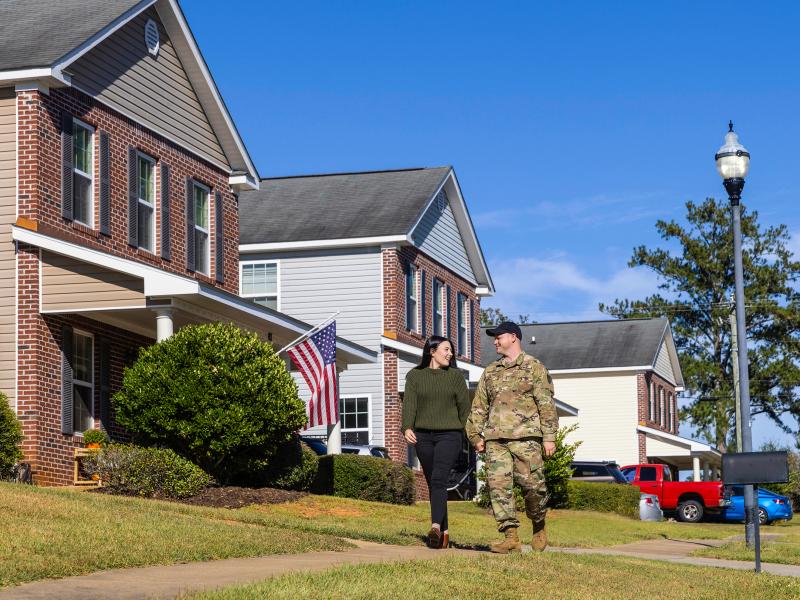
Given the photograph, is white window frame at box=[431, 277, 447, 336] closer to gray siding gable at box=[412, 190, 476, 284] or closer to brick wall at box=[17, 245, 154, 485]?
gray siding gable at box=[412, 190, 476, 284]

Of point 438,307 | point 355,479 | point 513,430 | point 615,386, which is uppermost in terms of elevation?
point 438,307

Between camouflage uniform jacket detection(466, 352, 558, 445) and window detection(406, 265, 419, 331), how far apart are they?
21404mm

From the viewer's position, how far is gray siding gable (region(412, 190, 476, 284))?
113ft

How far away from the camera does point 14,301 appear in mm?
19391

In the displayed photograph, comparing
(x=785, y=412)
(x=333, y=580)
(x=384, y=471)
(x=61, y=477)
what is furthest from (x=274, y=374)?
(x=785, y=412)

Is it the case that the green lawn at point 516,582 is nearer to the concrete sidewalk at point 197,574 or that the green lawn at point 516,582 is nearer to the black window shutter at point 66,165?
the concrete sidewalk at point 197,574

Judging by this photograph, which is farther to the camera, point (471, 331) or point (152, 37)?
point (471, 331)

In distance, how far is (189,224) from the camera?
2453 centimetres

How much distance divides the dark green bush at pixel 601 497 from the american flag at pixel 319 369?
31.3 feet

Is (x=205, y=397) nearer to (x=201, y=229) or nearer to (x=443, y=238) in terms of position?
(x=201, y=229)

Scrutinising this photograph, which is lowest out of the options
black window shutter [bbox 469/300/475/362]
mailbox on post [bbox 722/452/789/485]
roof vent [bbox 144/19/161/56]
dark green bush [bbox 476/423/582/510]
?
dark green bush [bbox 476/423/582/510]

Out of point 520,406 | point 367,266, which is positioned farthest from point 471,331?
point 520,406

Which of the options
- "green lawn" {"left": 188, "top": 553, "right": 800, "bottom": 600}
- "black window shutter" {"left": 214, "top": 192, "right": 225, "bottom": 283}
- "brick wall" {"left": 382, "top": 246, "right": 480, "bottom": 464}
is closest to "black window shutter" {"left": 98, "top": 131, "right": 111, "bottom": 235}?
"black window shutter" {"left": 214, "top": 192, "right": 225, "bottom": 283}

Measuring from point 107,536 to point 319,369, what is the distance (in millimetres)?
Result: 11100
